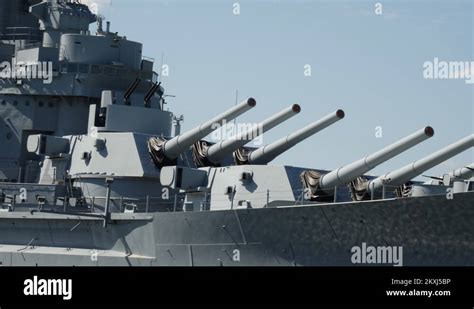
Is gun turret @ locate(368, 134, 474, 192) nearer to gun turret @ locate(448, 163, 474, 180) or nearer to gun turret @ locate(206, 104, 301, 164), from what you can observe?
gun turret @ locate(448, 163, 474, 180)

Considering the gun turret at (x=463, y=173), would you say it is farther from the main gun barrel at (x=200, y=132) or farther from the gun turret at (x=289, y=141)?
the main gun barrel at (x=200, y=132)

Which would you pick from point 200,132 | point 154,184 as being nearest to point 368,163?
point 200,132

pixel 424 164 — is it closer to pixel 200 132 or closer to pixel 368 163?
pixel 368 163

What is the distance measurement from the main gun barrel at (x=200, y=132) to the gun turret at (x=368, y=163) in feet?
7.45

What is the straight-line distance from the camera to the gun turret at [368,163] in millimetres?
19344

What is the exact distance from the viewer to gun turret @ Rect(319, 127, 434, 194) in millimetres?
19344

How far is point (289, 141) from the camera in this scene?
21672 mm

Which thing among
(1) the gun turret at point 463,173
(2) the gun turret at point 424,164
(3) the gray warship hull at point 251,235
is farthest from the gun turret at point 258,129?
(1) the gun turret at point 463,173

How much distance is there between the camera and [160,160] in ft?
76.3

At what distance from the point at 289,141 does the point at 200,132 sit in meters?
1.84

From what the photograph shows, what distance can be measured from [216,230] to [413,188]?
3.68m
